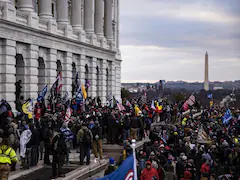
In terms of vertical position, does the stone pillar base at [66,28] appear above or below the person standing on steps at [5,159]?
above

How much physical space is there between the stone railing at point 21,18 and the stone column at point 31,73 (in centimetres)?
154

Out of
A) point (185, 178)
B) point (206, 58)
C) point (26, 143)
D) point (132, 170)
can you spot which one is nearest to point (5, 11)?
point (26, 143)

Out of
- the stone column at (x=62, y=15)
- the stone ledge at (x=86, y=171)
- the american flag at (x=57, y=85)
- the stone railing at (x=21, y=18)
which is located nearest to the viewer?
the stone ledge at (x=86, y=171)

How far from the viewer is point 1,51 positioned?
27.8 metres

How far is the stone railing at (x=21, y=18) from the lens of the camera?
30.3 metres

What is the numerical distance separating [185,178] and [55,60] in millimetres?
22894

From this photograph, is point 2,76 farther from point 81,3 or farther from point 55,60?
point 81,3

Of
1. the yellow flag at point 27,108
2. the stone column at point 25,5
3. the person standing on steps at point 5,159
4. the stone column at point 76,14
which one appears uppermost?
the stone column at point 76,14

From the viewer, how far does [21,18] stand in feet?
101

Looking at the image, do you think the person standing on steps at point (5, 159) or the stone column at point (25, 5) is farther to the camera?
the stone column at point (25, 5)

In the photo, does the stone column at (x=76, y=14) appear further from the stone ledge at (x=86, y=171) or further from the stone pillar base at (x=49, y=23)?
the stone ledge at (x=86, y=171)

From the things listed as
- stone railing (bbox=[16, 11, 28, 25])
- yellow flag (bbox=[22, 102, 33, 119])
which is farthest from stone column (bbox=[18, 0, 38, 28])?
yellow flag (bbox=[22, 102, 33, 119])

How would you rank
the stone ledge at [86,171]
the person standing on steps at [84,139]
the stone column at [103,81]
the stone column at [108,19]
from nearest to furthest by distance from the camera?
the stone ledge at [86,171], the person standing on steps at [84,139], the stone column at [103,81], the stone column at [108,19]

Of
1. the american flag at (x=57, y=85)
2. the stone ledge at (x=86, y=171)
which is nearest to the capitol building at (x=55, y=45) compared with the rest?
the american flag at (x=57, y=85)
